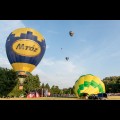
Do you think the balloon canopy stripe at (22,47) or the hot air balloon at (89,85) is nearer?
the hot air balloon at (89,85)

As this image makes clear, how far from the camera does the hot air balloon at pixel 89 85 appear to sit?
32719 millimetres

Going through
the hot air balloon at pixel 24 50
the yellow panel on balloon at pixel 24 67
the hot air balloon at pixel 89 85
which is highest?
the hot air balloon at pixel 24 50

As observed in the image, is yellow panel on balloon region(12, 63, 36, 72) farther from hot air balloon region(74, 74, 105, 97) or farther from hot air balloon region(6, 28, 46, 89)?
hot air balloon region(74, 74, 105, 97)

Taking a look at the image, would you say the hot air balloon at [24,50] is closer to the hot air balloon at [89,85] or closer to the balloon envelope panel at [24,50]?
the balloon envelope panel at [24,50]

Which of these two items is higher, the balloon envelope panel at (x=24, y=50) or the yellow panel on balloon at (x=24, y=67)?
the balloon envelope panel at (x=24, y=50)

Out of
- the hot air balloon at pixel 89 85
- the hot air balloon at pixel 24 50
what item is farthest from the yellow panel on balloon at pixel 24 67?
the hot air balloon at pixel 89 85

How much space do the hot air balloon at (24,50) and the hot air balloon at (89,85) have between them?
20.5ft

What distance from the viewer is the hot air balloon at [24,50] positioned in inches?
1345
